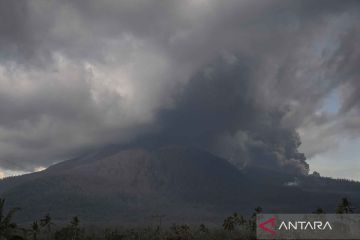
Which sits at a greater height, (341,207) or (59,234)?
(341,207)

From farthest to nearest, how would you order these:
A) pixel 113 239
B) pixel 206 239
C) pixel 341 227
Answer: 1. pixel 206 239
2. pixel 113 239
3. pixel 341 227

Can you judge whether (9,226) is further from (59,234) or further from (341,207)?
(341,207)

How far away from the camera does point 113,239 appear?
163500mm

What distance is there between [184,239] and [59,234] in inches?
1909

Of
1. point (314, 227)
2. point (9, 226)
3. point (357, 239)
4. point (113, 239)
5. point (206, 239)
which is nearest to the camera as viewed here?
point (9, 226)

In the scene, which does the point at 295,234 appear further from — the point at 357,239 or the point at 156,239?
the point at 156,239

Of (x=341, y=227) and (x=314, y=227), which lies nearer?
(x=314, y=227)

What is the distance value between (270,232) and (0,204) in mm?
86442

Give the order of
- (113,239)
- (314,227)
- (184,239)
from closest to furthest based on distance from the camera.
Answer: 1. (314,227)
2. (184,239)
3. (113,239)

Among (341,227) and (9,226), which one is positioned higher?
(341,227)

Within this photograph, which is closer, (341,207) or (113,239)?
(341,207)

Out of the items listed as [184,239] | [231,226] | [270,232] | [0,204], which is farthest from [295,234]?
[0,204]

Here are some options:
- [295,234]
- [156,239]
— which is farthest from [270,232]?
[156,239]

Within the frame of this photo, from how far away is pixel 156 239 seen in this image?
654 ft
